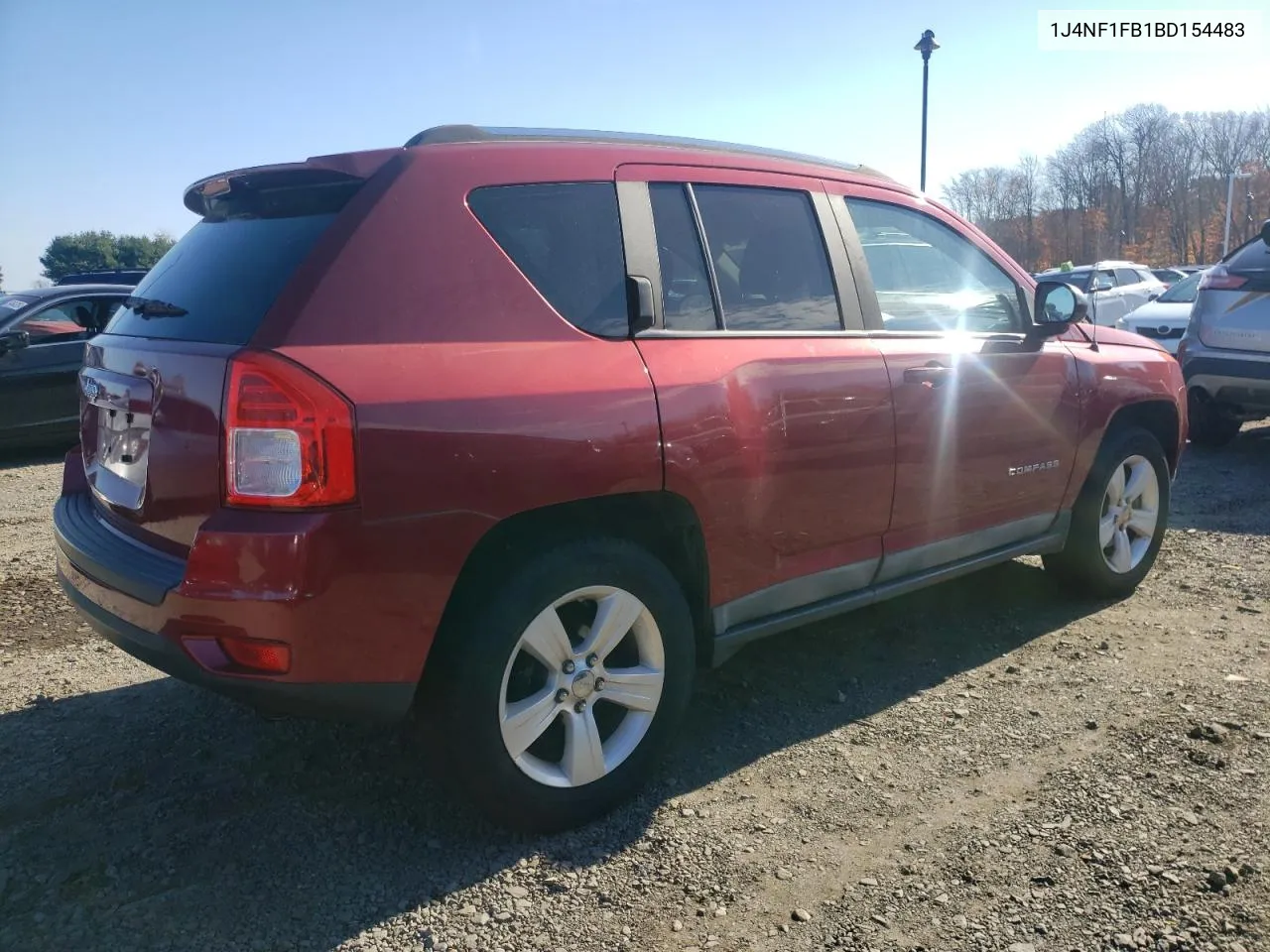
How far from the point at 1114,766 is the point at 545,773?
1823 millimetres

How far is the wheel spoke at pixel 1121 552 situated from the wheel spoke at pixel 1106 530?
6 cm

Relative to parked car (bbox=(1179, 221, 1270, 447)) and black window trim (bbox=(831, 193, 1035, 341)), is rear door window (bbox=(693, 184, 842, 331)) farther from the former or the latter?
parked car (bbox=(1179, 221, 1270, 447))

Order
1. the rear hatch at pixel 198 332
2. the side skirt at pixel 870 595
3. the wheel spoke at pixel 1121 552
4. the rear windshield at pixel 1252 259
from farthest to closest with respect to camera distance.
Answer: the rear windshield at pixel 1252 259 → the wheel spoke at pixel 1121 552 → the side skirt at pixel 870 595 → the rear hatch at pixel 198 332

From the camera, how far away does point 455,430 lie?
247 centimetres

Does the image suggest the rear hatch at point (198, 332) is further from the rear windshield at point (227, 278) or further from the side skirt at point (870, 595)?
the side skirt at point (870, 595)

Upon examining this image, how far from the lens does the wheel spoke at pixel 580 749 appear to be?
2.84 metres

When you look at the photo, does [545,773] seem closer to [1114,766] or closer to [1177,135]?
[1114,766]

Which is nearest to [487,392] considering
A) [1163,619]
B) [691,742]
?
[691,742]

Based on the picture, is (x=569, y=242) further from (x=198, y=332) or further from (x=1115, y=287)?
(x=1115, y=287)

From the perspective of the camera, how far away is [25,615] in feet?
15.3

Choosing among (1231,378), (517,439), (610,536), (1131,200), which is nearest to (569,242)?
(517,439)

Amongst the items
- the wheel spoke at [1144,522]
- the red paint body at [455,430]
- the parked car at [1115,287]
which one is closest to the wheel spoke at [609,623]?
the red paint body at [455,430]

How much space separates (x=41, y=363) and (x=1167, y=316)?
13.1 m

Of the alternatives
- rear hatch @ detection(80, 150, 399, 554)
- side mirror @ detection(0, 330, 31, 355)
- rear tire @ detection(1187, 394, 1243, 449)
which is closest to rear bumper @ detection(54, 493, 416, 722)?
rear hatch @ detection(80, 150, 399, 554)
